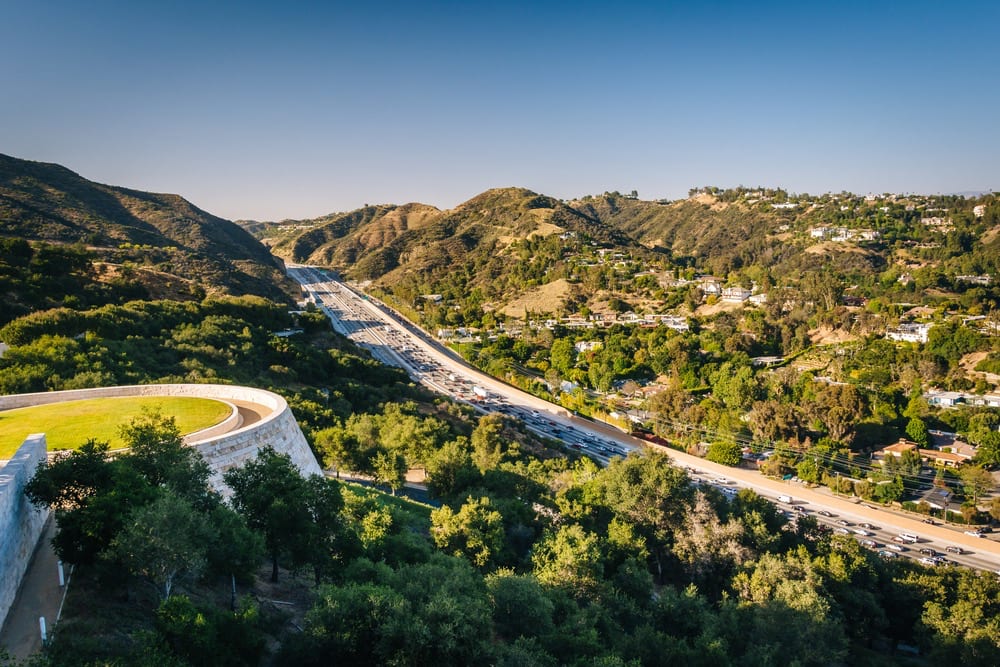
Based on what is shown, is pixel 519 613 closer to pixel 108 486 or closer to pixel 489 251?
pixel 108 486

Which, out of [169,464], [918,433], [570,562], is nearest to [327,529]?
[169,464]

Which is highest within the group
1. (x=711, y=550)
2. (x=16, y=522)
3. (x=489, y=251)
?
(x=489, y=251)

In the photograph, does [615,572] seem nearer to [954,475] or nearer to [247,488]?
[247,488]

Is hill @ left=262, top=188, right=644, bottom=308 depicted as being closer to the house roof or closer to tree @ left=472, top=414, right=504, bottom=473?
the house roof

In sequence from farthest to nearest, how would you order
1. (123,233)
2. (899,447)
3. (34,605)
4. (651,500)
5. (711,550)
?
(123,233)
(899,447)
(651,500)
(711,550)
(34,605)

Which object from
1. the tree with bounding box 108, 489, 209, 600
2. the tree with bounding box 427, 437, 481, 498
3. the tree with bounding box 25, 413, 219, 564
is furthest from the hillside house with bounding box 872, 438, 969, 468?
the tree with bounding box 108, 489, 209, 600
